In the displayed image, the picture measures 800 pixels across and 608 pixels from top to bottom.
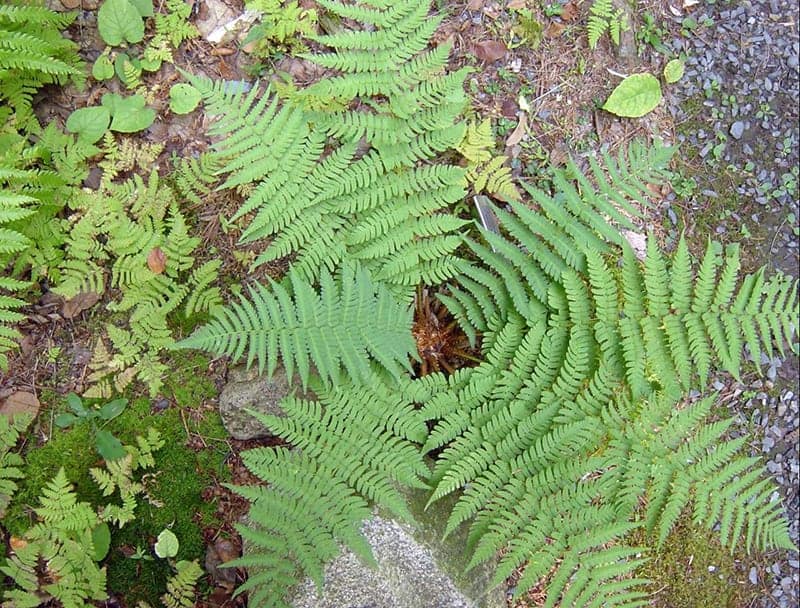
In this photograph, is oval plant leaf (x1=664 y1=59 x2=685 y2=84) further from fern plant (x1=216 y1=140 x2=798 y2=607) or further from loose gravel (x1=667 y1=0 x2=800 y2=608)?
fern plant (x1=216 y1=140 x2=798 y2=607)

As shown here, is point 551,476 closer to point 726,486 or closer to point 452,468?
point 452,468

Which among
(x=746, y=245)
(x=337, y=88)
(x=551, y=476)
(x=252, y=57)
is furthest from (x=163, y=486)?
(x=746, y=245)

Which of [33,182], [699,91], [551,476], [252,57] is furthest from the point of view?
[699,91]

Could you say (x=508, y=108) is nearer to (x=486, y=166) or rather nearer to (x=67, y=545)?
(x=486, y=166)

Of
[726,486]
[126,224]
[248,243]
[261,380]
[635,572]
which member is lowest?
[635,572]

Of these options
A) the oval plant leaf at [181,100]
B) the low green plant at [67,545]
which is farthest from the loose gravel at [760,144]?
the low green plant at [67,545]

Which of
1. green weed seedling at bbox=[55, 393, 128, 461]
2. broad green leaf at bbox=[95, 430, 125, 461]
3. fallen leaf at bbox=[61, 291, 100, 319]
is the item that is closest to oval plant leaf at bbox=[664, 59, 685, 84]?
fallen leaf at bbox=[61, 291, 100, 319]
